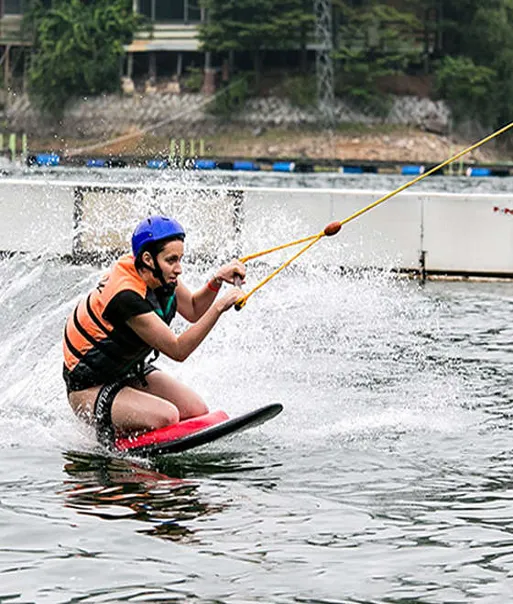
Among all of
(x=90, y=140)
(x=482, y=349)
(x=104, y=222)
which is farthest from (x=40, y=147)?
(x=482, y=349)

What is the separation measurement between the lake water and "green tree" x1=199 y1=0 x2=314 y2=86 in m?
74.7

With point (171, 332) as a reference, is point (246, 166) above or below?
above

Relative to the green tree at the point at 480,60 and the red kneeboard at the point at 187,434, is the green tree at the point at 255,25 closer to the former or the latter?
the green tree at the point at 480,60

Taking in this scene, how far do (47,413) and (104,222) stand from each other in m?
12.0

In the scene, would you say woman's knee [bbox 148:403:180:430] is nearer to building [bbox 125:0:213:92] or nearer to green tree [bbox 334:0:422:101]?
green tree [bbox 334:0:422:101]

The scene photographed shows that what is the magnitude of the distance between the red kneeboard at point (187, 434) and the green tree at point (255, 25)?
3170 inches

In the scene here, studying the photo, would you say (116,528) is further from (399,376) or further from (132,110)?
(132,110)

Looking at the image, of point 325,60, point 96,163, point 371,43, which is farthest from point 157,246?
point 325,60

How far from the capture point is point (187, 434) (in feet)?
34.1

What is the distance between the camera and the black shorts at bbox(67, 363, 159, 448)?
10.4 meters

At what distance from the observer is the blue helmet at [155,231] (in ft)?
32.6

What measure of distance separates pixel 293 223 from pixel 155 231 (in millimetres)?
13467

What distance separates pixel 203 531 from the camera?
8602 mm

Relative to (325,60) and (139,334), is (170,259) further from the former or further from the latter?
(325,60)
